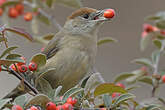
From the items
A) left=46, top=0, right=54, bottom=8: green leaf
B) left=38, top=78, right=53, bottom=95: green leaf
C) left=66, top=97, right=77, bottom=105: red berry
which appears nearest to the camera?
left=66, top=97, right=77, bottom=105: red berry

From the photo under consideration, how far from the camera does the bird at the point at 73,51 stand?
3395 mm

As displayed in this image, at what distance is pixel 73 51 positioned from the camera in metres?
3.50

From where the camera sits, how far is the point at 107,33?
24.0ft

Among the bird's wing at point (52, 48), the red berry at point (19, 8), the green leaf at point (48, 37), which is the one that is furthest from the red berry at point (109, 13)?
the red berry at point (19, 8)

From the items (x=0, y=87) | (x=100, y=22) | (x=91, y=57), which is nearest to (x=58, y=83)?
(x=91, y=57)

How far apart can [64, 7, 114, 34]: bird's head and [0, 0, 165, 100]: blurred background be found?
3.07 meters

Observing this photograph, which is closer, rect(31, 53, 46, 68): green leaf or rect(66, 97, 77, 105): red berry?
rect(66, 97, 77, 105): red berry

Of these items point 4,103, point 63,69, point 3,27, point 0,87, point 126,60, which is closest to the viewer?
point 4,103

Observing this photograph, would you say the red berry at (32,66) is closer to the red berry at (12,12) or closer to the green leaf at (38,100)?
the green leaf at (38,100)

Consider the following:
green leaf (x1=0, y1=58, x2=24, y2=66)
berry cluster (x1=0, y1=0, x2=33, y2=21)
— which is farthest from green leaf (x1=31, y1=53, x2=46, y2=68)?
berry cluster (x1=0, y1=0, x2=33, y2=21)

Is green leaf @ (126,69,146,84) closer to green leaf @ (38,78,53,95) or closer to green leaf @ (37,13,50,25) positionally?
green leaf @ (38,78,53,95)

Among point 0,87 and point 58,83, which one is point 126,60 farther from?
point 58,83

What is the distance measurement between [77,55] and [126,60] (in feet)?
12.4

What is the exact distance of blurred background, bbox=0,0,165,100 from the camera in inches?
279
